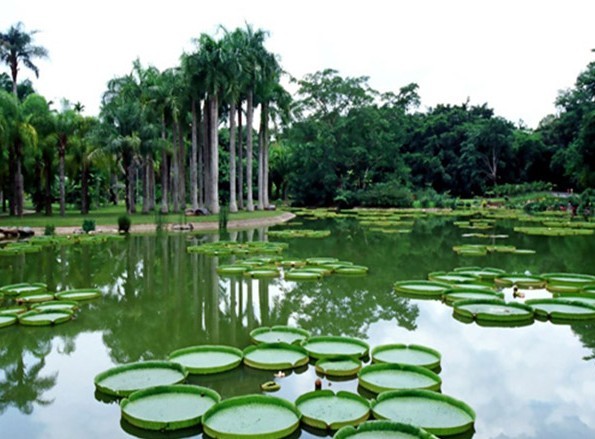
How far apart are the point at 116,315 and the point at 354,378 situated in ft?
15.7

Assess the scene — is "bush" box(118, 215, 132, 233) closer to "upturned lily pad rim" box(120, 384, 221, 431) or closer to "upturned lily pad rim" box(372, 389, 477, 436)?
"upturned lily pad rim" box(120, 384, 221, 431)

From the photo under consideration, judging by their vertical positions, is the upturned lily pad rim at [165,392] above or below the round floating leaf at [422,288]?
below

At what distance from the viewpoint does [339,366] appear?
225 inches

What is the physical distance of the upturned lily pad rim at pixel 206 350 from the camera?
5.69m

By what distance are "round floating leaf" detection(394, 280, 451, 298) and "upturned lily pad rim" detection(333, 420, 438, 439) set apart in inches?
234

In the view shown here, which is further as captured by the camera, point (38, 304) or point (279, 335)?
point (38, 304)

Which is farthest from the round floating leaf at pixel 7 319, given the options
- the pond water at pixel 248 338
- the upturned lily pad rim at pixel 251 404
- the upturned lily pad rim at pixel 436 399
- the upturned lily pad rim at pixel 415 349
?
the upturned lily pad rim at pixel 436 399

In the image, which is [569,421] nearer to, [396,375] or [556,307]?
[396,375]

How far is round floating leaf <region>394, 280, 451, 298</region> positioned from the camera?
982 centimetres

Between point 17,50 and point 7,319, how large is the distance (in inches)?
1612

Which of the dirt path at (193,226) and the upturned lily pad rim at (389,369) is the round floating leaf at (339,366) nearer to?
the upturned lily pad rim at (389,369)

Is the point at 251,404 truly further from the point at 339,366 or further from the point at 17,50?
the point at 17,50

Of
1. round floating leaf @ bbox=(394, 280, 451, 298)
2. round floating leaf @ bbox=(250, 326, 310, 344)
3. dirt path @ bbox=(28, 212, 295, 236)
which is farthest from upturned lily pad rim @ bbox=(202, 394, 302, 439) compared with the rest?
dirt path @ bbox=(28, 212, 295, 236)

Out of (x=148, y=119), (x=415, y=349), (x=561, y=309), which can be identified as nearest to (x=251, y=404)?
(x=415, y=349)
